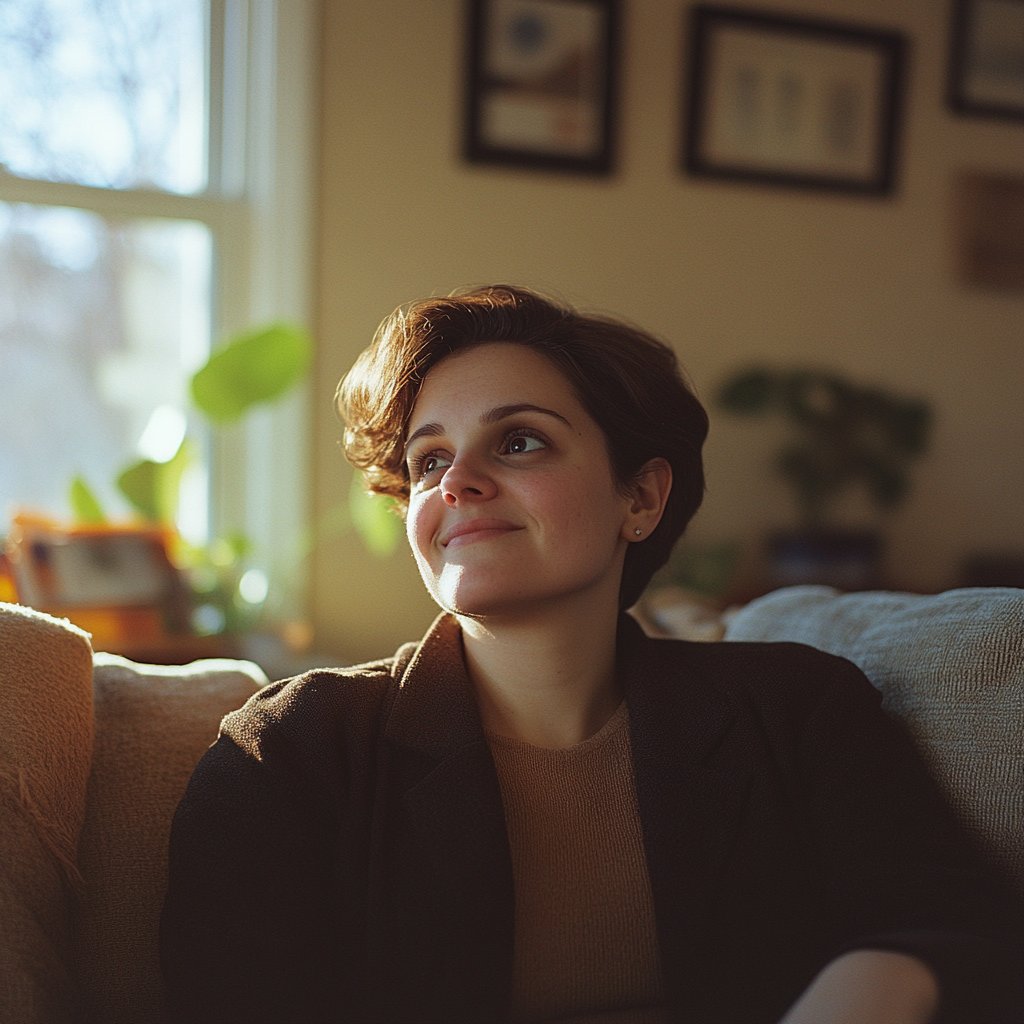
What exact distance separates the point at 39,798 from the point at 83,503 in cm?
167

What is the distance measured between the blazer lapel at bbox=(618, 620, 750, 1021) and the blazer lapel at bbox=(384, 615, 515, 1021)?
0.50ft

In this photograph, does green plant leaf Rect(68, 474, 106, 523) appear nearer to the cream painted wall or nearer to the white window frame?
the white window frame

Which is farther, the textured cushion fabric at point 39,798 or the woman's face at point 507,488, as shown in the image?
the woman's face at point 507,488

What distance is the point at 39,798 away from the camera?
0.96 m

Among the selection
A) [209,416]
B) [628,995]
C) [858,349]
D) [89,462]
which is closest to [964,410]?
[858,349]

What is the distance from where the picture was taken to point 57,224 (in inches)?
110

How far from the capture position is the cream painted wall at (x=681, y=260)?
2.91 m

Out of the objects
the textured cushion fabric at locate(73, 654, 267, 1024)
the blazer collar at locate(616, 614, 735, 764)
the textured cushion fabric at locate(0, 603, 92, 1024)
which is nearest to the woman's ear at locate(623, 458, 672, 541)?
the blazer collar at locate(616, 614, 735, 764)

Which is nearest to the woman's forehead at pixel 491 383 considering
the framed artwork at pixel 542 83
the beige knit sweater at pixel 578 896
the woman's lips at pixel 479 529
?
the woman's lips at pixel 479 529

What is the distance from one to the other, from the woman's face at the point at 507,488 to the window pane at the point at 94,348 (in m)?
1.80

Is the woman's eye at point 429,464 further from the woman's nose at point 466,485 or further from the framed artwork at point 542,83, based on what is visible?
the framed artwork at point 542,83

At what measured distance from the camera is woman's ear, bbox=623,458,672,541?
3.88 ft

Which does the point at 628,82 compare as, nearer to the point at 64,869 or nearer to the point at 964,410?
the point at 964,410

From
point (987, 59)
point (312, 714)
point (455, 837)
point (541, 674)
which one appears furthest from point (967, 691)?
point (987, 59)
